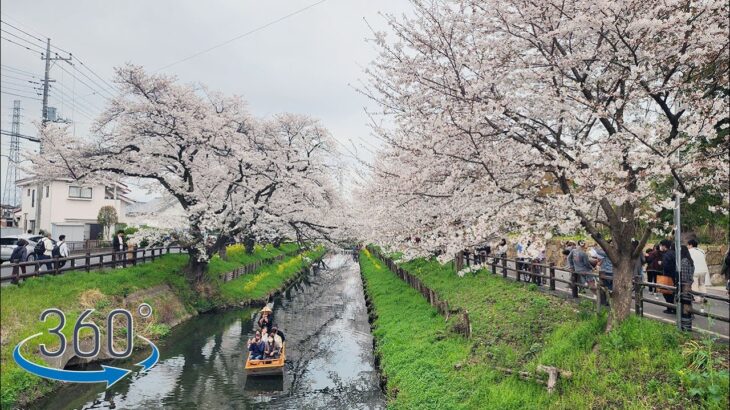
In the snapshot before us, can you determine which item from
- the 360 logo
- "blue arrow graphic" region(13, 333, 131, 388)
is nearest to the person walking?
the 360 logo

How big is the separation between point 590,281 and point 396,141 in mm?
7865

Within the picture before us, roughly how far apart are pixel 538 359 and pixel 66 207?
44191mm

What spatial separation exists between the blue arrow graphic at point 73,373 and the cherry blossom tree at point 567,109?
1020 cm

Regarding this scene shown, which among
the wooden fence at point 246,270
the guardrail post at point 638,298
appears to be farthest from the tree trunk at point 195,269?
the guardrail post at point 638,298

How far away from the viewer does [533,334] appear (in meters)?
11.7

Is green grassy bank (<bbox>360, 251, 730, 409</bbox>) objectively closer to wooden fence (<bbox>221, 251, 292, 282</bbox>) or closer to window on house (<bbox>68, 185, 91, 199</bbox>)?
wooden fence (<bbox>221, 251, 292, 282</bbox>)

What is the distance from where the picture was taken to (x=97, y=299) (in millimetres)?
17047

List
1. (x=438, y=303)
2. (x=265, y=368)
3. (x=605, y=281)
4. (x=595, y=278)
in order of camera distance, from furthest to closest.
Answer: (x=438, y=303), (x=265, y=368), (x=595, y=278), (x=605, y=281)

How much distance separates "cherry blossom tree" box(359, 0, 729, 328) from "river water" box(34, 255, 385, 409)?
248 inches

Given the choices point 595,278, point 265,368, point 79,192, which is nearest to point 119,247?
point 265,368

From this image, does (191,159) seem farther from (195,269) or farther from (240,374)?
(240,374)

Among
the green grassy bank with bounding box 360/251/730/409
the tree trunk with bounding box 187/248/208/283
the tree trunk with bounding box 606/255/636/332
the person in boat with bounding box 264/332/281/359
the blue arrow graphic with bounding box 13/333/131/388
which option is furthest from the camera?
the tree trunk with bounding box 187/248/208/283

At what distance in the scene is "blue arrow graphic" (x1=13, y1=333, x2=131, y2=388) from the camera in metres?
11.5

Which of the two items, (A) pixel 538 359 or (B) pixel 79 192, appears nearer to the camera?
(A) pixel 538 359
